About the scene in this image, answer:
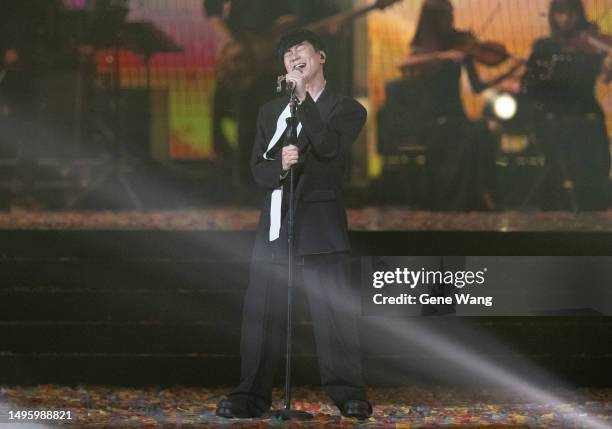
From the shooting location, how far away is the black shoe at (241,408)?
17.9ft

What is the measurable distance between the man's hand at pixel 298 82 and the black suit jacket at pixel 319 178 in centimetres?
11

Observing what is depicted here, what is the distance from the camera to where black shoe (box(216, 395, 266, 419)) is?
5.46m

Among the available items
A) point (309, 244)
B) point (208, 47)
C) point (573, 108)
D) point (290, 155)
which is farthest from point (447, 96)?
point (290, 155)

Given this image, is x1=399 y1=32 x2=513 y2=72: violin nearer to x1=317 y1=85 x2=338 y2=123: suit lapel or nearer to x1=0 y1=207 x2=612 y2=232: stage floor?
x1=0 y1=207 x2=612 y2=232: stage floor

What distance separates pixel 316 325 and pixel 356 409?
40 centimetres

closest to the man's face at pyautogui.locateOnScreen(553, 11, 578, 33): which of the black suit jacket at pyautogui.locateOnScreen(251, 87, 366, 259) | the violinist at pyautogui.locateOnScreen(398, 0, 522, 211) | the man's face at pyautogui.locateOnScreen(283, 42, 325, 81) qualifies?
the violinist at pyautogui.locateOnScreen(398, 0, 522, 211)

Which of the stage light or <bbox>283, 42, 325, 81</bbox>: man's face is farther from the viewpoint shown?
the stage light

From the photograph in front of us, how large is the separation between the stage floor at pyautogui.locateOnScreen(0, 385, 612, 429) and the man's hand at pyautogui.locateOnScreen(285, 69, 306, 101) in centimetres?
137

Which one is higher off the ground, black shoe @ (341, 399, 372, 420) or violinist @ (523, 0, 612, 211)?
violinist @ (523, 0, 612, 211)

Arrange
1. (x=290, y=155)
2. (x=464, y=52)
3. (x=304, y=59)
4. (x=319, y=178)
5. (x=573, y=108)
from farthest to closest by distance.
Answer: (x=464, y=52) → (x=573, y=108) → (x=319, y=178) → (x=304, y=59) → (x=290, y=155)

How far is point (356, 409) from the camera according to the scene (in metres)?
5.45

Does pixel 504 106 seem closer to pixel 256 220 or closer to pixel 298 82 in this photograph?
pixel 256 220

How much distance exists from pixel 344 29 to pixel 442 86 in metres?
0.88

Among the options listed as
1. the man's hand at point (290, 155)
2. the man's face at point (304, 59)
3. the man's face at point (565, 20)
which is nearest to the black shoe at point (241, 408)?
the man's hand at point (290, 155)
